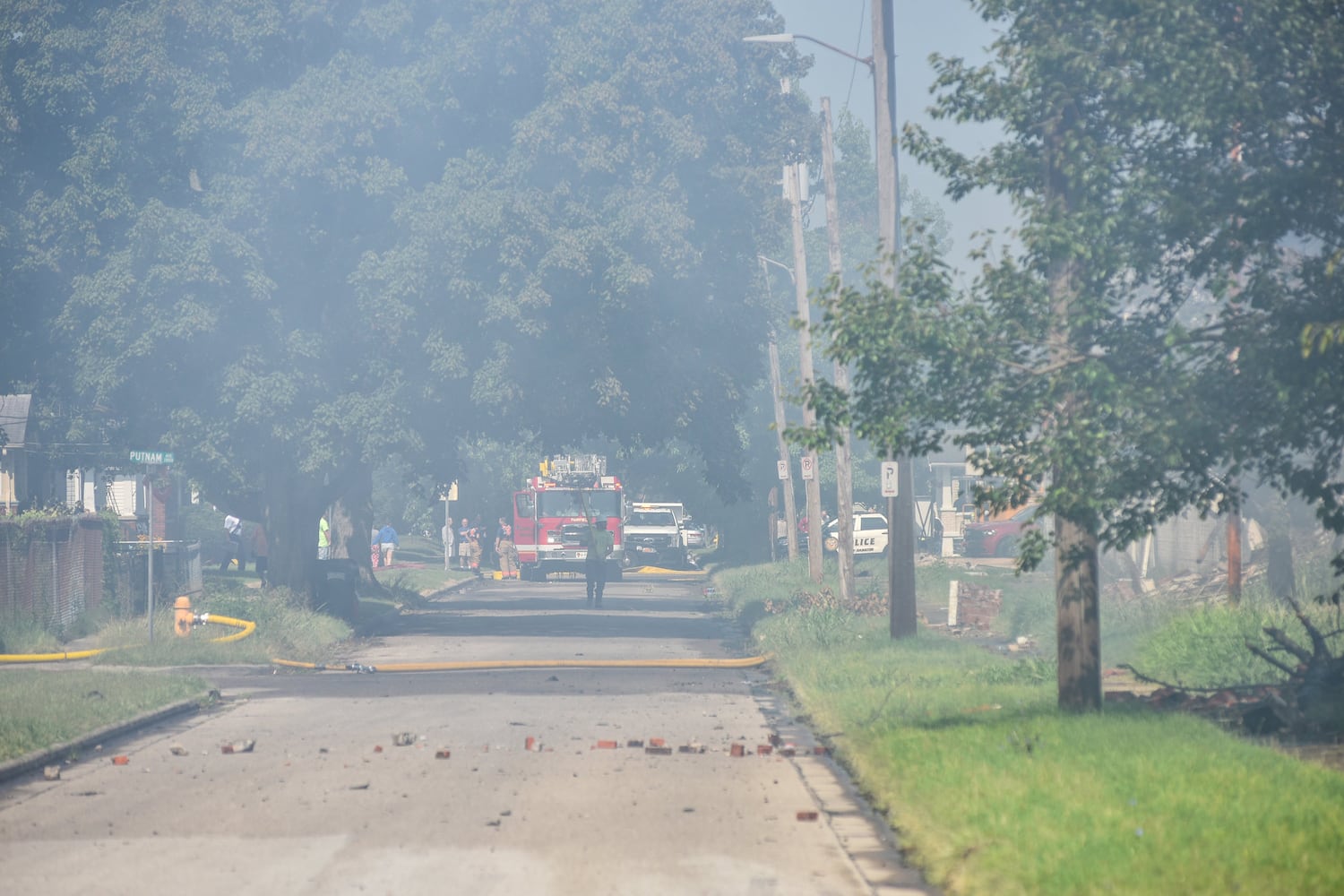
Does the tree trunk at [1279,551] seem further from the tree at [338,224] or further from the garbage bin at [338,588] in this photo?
the garbage bin at [338,588]

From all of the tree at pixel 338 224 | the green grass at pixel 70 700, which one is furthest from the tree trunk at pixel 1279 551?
the green grass at pixel 70 700

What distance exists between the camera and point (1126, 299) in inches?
488

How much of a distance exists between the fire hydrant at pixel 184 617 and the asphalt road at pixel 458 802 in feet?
15.7

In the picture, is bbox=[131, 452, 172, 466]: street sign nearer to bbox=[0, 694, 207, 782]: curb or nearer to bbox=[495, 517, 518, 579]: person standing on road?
bbox=[0, 694, 207, 782]: curb

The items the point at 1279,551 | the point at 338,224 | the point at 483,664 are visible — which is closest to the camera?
the point at 483,664

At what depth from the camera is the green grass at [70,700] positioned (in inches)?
532

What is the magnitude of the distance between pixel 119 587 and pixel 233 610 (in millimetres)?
3348

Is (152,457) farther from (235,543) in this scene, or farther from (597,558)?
(235,543)

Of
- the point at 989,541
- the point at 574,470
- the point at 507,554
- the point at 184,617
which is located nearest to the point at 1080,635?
the point at 184,617

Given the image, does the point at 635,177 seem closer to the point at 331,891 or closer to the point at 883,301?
the point at 883,301

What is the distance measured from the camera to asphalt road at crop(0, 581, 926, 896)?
27.9ft

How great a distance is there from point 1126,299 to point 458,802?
623 centimetres

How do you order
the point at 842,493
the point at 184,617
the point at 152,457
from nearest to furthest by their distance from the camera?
the point at 152,457, the point at 184,617, the point at 842,493

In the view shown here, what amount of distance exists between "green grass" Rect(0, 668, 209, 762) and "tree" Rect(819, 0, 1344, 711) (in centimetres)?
726
